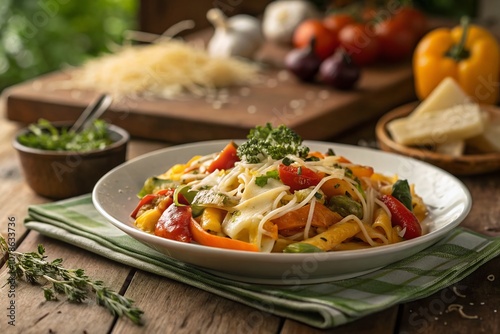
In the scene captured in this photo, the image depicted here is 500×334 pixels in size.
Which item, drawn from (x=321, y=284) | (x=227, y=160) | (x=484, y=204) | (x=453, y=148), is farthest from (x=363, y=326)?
(x=453, y=148)

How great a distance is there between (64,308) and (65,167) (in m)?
1.06

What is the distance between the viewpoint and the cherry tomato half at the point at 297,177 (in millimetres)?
2553

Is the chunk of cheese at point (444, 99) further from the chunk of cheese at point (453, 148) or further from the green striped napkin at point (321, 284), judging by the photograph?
the green striped napkin at point (321, 284)

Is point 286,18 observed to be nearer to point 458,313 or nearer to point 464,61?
point 464,61

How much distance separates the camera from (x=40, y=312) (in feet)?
7.81

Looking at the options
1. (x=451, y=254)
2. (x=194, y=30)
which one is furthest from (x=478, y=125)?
(x=194, y=30)

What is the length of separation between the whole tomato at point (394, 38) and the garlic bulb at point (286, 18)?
2.26 ft

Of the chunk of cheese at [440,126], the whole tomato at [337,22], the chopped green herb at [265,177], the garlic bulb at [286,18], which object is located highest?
the chopped green herb at [265,177]

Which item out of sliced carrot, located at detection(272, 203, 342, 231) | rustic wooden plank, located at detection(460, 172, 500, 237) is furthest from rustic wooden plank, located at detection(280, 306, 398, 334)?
rustic wooden plank, located at detection(460, 172, 500, 237)

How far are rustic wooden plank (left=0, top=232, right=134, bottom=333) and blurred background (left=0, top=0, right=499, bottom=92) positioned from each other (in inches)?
174

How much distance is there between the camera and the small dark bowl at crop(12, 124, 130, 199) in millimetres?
3334

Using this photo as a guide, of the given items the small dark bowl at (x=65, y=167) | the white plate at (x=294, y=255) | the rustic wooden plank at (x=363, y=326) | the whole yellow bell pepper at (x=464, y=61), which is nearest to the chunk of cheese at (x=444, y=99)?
the whole yellow bell pepper at (x=464, y=61)

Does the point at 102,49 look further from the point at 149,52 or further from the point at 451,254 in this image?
the point at 451,254

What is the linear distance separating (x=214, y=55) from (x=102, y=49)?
10.7 ft
